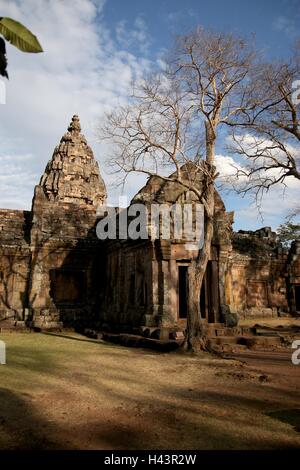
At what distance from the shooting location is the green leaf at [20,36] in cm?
337

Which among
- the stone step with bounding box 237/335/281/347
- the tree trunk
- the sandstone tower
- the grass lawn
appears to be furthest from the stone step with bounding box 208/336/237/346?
the sandstone tower

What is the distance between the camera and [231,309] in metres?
12.9

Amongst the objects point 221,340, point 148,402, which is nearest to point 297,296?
point 221,340

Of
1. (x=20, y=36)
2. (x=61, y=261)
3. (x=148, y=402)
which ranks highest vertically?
(x=20, y=36)

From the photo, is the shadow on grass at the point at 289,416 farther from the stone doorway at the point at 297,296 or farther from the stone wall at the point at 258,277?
the stone doorway at the point at 297,296

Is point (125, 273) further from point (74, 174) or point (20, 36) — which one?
point (74, 174)

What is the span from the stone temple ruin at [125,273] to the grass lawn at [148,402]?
3.18 m

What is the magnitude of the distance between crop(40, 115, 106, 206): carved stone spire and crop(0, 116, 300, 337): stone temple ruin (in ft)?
34.8

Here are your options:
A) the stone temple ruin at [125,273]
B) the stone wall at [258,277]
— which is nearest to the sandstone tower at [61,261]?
the stone temple ruin at [125,273]

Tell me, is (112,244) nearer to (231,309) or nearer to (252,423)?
(231,309)

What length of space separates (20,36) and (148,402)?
4572 millimetres

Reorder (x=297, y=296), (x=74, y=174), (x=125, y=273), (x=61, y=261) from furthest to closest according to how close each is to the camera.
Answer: (x=74, y=174) → (x=297, y=296) → (x=61, y=261) → (x=125, y=273)

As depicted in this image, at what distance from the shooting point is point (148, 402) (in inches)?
193
